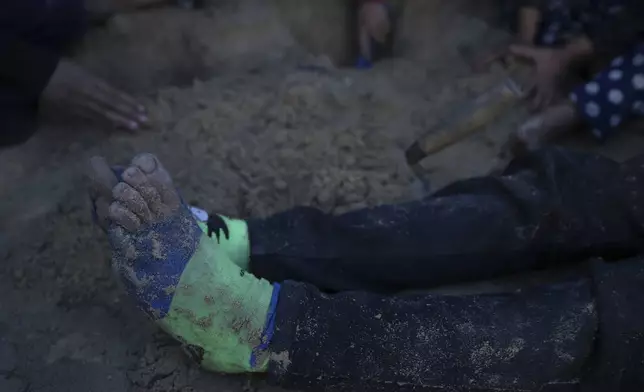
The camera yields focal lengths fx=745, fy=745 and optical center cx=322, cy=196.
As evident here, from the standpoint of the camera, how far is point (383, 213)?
105cm

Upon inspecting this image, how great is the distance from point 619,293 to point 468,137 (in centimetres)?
52

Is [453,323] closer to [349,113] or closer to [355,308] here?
[355,308]

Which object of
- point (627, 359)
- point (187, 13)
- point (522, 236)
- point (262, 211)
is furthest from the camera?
point (187, 13)

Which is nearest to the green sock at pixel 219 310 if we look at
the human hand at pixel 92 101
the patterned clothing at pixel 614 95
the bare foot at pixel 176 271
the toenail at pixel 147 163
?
the bare foot at pixel 176 271

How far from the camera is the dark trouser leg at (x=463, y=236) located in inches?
39.9

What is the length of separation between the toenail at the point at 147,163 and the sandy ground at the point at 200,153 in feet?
0.86

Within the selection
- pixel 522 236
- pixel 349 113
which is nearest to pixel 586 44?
pixel 349 113

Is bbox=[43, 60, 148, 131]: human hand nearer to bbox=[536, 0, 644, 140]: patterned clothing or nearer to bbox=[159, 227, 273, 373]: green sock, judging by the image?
bbox=[159, 227, 273, 373]: green sock

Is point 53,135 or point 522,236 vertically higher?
point 522,236

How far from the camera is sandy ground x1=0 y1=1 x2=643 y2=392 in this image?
102 cm

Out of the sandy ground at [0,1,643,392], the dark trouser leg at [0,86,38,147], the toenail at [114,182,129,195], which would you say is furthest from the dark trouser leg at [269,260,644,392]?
the dark trouser leg at [0,86,38,147]

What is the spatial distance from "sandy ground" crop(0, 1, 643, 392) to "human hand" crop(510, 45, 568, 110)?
0.19 ft

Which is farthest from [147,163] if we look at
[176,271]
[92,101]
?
[92,101]

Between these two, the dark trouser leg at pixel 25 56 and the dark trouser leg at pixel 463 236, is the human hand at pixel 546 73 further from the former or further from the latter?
the dark trouser leg at pixel 25 56
